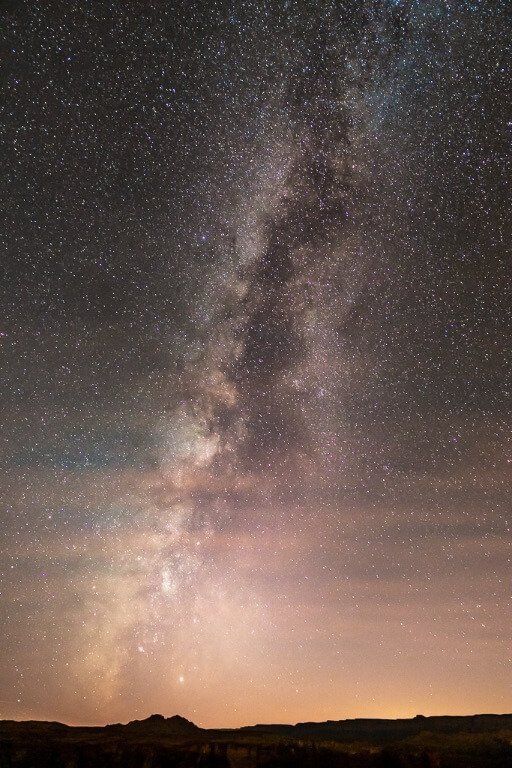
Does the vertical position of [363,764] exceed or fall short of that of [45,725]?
it falls short

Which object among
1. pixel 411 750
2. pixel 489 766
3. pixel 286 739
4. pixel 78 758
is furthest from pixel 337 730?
pixel 78 758

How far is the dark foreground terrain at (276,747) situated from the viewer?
15992 mm

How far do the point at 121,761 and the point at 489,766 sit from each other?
384 inches

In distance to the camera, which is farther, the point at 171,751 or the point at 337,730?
the point at 337,730

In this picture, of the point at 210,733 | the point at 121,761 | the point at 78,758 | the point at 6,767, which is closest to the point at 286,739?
the point at 210,733

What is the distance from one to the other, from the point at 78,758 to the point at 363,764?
788cm

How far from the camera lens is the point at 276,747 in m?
17.3

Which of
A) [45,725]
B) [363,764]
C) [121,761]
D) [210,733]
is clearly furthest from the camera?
[45,725]

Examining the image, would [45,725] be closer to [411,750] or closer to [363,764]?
[363,764]

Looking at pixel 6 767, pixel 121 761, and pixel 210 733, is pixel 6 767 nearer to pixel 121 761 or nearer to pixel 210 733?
pixel 121 761

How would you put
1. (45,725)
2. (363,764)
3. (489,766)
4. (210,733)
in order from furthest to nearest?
(45,725) < (210,733) < (363,764) < (489,766)

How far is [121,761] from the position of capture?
17.5m

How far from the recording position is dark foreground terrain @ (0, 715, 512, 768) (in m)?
16.0

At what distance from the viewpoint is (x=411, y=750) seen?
16078 mm
